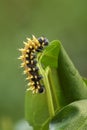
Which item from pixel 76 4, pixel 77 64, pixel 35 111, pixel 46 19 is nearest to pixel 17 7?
pixel 46 19

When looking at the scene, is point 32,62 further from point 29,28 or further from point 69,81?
point 29,28

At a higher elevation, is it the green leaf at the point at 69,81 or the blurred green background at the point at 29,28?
the blurred green background at the point at 29,28

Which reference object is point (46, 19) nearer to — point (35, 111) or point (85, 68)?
point (85, 68)

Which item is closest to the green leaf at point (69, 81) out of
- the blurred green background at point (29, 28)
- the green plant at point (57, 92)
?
the green plant at point (57, 92)

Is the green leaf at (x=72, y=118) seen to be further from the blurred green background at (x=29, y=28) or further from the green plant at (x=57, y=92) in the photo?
the blurred green background at (x=29, y=28)

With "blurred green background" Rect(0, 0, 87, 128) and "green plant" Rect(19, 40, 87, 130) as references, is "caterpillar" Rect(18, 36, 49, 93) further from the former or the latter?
"blurred green background" Rect(0, 0, 87, 128)

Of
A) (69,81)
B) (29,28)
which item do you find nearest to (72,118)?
(69,81)
